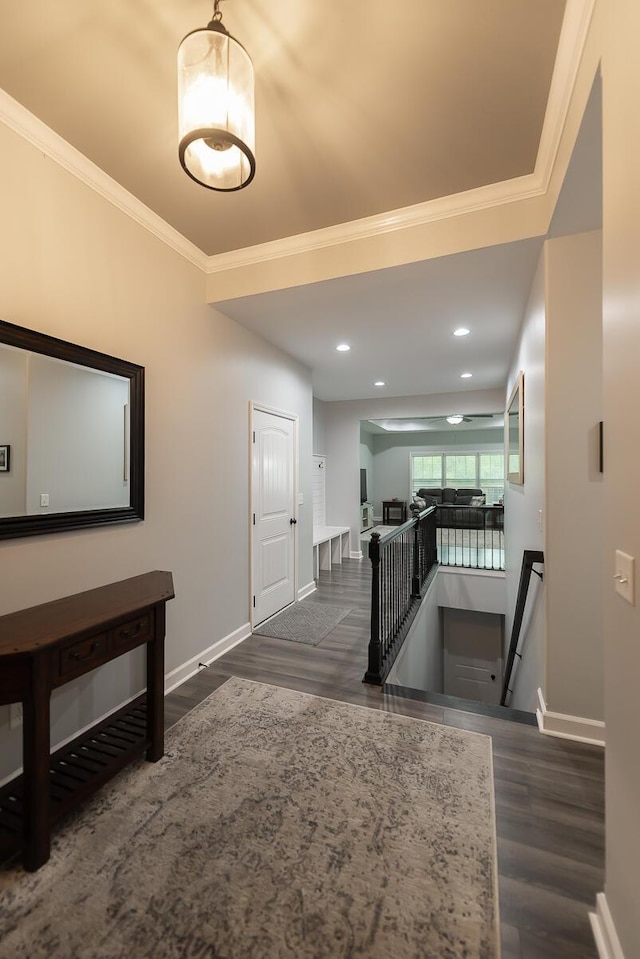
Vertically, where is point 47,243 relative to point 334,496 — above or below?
above

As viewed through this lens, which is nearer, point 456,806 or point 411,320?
point 456,806

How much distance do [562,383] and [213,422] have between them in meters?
2.29

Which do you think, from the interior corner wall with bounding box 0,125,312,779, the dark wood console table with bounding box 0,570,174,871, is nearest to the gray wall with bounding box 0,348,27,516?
the interior corner wall with bounding box 0,125,312,779

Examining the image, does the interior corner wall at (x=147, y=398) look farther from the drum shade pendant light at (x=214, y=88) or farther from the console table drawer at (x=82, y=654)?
the drum shade pendant light at (x=214, y=88)

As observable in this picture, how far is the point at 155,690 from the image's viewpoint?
196 cm

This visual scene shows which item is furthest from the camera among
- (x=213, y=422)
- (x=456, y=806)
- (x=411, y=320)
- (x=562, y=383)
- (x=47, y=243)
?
(x=411, y=320)

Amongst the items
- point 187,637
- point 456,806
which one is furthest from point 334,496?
point 456,806

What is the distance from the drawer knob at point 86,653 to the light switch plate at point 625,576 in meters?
1.82

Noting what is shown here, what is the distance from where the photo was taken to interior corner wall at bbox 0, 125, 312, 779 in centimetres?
188

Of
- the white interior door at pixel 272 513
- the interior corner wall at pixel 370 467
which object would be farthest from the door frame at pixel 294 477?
the interior corner wall at pixel 370 467

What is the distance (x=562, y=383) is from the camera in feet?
7.18

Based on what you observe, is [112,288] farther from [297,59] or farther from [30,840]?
[30,840]

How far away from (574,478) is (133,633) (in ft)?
7.52

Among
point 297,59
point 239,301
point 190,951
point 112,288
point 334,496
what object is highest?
point 297,59
